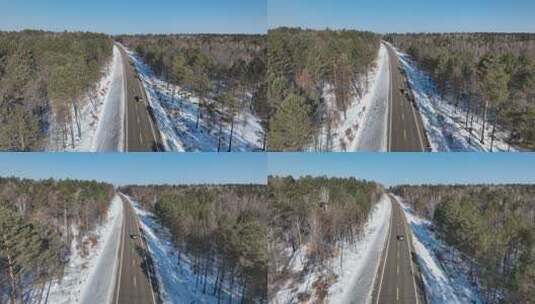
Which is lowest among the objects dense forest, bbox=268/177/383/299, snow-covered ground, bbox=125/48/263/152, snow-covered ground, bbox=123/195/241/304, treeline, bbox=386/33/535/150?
snow-covered ground, bbox=123/195/241/304

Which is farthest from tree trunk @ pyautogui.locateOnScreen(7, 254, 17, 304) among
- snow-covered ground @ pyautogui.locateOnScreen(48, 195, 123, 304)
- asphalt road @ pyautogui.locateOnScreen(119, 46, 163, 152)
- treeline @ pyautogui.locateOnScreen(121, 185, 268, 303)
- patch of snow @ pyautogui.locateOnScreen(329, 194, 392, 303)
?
patch of snow @ pyautogui.locateOnScreen(329, 194, 392, 303)

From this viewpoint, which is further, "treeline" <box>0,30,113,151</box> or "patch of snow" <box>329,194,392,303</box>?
"patch of snow" <box>329,194,392,303</box>

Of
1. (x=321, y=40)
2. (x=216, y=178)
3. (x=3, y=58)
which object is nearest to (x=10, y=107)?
(x=3, y=58)

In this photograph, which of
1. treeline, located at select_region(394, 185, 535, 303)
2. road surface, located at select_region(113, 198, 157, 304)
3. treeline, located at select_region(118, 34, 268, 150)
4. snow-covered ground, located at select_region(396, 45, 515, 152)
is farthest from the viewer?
road surface, located at select_region(113, 198, 157, 304)

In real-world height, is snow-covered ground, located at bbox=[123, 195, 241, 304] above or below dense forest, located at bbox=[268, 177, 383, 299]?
below

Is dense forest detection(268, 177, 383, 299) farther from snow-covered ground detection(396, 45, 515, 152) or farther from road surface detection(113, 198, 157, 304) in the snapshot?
road surface detection(113, 198, 157, 304)

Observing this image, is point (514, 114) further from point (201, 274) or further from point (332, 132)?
point (201, 274)

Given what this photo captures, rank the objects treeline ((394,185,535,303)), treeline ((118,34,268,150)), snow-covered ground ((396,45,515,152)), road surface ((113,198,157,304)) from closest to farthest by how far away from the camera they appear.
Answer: snow-covered ground ((396,45,515,152)) → treeline ((118,34,268,150)) → treeline ((394,185,535,303)) → road surface ((113,198,157,304))
